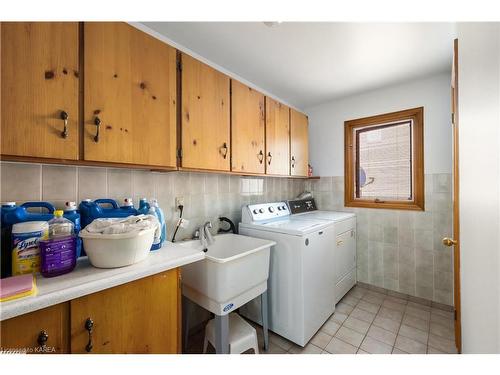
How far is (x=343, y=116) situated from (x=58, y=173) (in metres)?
2.86

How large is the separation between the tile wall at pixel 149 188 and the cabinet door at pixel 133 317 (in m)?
0.64

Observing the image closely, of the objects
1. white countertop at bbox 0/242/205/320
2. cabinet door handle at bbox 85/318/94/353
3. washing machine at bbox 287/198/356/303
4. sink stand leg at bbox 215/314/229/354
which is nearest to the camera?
white countertop at bbox 0/242/205/320

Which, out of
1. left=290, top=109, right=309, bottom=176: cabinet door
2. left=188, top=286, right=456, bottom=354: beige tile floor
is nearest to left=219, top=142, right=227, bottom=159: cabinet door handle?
left=290, top=109, right=309, bottom=176: cabinet door

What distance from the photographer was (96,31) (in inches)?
37.4

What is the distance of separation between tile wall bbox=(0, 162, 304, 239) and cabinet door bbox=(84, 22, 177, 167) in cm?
33

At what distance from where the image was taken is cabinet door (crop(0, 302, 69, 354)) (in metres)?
0.61

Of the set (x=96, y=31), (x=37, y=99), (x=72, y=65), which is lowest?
(x=37, y=99)

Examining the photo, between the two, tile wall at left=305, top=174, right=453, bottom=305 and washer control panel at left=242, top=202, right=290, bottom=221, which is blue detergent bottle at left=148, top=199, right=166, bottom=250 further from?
tile wall at left=305, top=174, right=453, bottom=305

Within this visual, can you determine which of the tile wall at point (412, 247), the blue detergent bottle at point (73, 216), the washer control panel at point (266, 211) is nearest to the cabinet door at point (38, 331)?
the blue detergent bottle at point (73, 216)

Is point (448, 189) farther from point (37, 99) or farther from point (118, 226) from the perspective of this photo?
point (37, 99)

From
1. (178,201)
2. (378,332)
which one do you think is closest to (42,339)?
(178,201)

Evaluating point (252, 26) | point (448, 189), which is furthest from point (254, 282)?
point (448, 189)

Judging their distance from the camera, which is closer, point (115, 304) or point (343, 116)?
point (115, 304)

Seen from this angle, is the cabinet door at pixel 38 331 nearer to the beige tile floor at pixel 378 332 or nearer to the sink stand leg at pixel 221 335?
the sink stand leg at pixel 221 335
